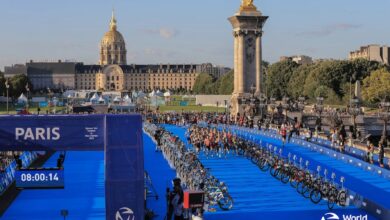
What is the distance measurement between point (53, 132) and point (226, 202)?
8100 millimetres

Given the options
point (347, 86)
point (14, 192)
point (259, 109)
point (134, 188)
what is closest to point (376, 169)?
point (14, 192)

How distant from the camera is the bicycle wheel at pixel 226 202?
23.2 metres

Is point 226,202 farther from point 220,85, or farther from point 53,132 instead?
point 220,85

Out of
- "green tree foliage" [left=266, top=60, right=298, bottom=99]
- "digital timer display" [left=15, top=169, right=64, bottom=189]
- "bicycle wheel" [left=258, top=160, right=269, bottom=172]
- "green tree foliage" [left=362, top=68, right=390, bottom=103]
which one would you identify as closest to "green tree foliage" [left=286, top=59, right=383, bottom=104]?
"green tree foliage" [left=362, top=68, right=390, bottom=103]

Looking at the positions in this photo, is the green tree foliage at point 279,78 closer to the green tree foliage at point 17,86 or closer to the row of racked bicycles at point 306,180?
the green tree foliage at point 17,86

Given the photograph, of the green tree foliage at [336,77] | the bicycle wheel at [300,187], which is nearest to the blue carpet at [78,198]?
the bicycle wheel at [300,187]

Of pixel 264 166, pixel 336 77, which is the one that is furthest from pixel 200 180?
pixel 336 77

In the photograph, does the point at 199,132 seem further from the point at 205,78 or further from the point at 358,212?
the point at 205,78

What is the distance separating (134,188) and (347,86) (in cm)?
9453

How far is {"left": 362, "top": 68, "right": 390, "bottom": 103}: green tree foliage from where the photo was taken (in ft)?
301

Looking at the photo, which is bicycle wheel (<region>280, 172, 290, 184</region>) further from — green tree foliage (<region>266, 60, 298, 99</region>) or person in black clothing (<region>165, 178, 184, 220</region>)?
green tree foliage (<region>266, 60, 298, 99</region>)

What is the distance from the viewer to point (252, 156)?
37.4 metres

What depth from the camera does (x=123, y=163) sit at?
16484mm

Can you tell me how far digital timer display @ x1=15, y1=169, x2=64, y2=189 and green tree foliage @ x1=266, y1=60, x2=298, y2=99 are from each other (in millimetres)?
108890
